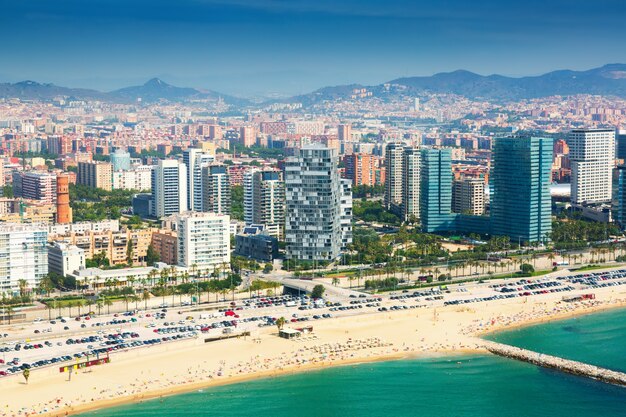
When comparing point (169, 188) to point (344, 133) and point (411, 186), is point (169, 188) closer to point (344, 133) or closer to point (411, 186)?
point (411, 186)

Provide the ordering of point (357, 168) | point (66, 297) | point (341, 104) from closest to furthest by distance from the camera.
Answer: point (66, 297) < point (357, 168) < point (341, 104)

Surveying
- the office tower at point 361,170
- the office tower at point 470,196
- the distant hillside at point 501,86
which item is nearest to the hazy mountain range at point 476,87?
the distant hillside at point 501,86

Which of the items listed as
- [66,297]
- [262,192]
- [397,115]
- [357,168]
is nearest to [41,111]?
[397,115]

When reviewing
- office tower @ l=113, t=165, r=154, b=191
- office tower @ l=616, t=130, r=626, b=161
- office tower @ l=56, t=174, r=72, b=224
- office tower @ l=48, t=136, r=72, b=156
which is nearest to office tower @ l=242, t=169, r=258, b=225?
office tower @ l=56, t=174, r=72, b=224

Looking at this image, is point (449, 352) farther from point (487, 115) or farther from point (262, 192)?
point (487, 115)

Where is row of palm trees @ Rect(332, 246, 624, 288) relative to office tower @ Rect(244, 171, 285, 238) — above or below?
below

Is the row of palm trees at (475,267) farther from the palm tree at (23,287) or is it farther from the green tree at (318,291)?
the palm tree at (23,287)

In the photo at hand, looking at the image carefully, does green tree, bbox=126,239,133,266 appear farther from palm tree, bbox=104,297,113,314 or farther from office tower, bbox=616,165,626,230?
office tower, bbox=616,165,626,230
